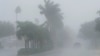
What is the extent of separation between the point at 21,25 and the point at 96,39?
31.7 metres

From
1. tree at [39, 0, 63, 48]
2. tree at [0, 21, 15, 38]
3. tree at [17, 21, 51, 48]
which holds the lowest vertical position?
tree at [17, 21, 51, 48]

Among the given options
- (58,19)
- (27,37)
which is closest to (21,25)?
(27,37)

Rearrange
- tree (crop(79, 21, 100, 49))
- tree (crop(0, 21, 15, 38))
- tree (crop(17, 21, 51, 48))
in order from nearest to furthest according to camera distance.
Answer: tree (crop(17, 21, 51, 48))
tree (crop(0, 21, 15, 38))
tree (crop(79, 21, 100, 49))

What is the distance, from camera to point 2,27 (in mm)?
56562

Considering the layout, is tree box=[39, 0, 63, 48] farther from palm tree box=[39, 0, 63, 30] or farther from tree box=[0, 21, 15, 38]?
tree box=[0, 21, 15, 38]

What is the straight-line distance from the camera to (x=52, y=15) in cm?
6334

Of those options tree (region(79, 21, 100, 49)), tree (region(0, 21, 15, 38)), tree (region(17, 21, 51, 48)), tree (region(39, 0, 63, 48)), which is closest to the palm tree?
tree (region(39, 0, 63, 48))

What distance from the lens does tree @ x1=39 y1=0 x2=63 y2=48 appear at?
61938 mm

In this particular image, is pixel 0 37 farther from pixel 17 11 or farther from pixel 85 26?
pixel 85 26

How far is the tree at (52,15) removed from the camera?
203ft

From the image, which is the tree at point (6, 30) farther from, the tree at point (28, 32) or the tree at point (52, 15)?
the tree at point (28, 32)

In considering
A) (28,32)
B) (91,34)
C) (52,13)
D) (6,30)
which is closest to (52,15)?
(52,13)

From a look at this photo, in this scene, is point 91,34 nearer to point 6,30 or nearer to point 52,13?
point 52,13

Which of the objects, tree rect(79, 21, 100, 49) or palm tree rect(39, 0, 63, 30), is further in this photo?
tree rect(79, 21, 100, 49)
